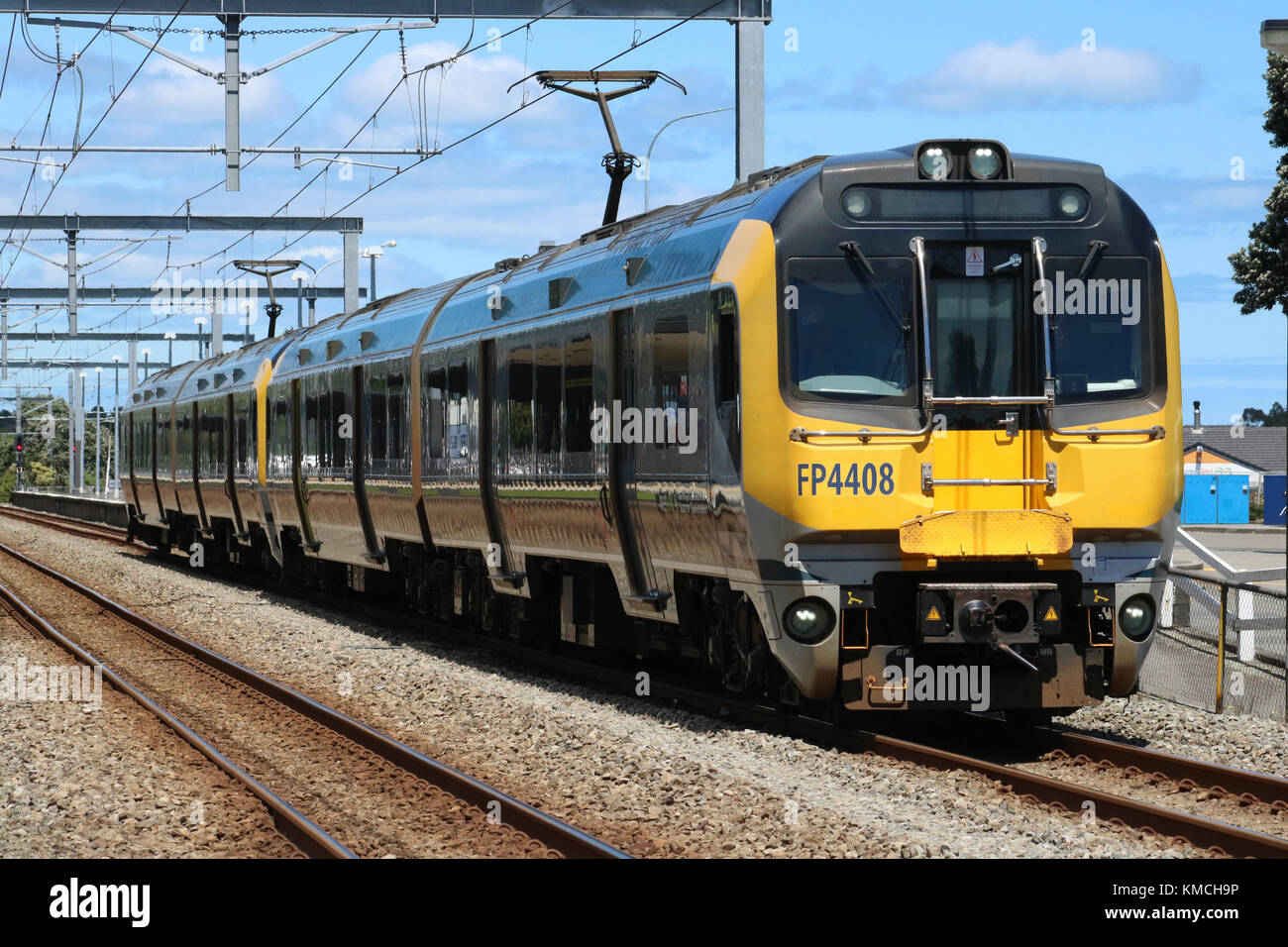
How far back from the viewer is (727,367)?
11258 mm

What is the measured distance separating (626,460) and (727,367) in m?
2.28

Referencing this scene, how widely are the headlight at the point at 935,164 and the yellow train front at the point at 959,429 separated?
0.04ft

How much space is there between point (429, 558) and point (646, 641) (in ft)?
20.3

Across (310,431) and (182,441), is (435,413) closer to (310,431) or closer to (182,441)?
(310,431)

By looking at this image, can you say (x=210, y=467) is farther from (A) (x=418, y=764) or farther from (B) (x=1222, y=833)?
(B) (x=1222, y=833)

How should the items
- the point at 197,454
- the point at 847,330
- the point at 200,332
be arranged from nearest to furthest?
the point at 847,330 → the point at 197,454 → the point at 200,332

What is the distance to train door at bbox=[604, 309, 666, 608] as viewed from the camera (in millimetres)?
13195

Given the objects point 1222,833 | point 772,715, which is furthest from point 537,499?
point 1222,833

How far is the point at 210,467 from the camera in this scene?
1221 inches

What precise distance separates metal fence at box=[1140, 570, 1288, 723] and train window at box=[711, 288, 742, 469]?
4.63 metres

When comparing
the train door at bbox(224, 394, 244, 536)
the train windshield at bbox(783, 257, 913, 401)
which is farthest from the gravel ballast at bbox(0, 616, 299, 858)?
the train door at bbox(224, 394, 244, 536)

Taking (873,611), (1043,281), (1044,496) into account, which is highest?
(1043,281)

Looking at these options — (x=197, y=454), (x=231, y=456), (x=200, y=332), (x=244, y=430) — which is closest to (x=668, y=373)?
(x=244, y=430)

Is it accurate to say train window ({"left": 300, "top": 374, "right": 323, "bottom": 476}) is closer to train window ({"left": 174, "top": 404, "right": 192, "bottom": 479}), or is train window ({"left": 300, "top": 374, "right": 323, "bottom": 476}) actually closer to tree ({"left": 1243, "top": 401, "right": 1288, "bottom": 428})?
train window ({"left": 174, "top": 404, "right": 192, "bottom": 479})
